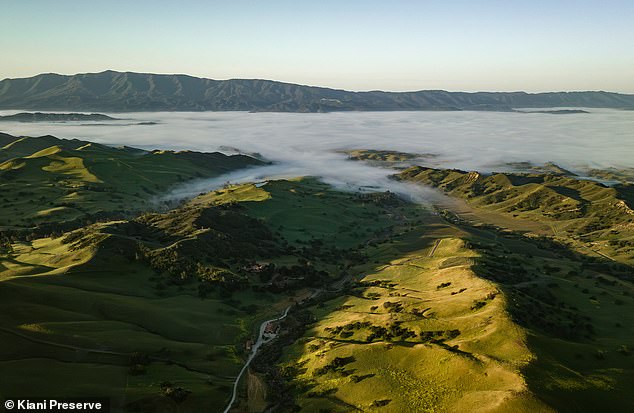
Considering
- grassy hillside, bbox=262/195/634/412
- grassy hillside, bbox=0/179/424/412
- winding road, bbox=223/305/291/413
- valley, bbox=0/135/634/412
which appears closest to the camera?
grassy hillside, bbox=262/195/634/412

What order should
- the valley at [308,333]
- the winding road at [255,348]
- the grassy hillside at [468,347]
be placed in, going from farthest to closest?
1. the winding road at [255,348]
2. the valley at [308,333]
3. the grassy hillside at [468,347]

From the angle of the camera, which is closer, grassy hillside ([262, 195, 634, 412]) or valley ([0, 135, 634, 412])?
grassy hillside ([262, 195, 634, 412])

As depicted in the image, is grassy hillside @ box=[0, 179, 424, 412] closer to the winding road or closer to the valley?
the valley

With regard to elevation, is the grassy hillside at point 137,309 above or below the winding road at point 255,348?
above

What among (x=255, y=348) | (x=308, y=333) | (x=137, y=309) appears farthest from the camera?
(x=137, y=309)

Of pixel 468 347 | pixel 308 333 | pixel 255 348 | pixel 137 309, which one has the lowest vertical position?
pixel 255 348

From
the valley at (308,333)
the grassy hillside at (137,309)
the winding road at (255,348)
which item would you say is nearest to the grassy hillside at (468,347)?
the valley at (308,333)

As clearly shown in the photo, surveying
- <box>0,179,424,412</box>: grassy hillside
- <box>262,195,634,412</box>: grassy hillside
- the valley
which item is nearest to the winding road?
the valley

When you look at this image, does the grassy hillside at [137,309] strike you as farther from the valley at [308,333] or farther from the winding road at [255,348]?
the winding road at [255,348]

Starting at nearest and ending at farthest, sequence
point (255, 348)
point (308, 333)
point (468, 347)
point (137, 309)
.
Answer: point (468, 347)
point (255, 348)
point (308, 333)
point (137, 309)

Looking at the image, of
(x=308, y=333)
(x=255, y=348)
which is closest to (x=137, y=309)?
(x=255, y=348)

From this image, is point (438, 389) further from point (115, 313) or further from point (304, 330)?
point (115, 313)

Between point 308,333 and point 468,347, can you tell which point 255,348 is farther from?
point 468,347
